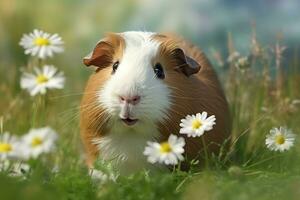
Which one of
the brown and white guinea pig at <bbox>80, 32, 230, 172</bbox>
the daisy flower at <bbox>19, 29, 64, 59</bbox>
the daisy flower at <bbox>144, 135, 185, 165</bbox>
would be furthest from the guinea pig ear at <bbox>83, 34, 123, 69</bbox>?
the daisy flower at <bbox>144, 135, 185, 165</bbox>

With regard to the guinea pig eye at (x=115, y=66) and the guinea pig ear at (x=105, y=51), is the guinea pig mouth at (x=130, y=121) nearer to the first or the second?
the guinea pig eye at (x=115, y=66)

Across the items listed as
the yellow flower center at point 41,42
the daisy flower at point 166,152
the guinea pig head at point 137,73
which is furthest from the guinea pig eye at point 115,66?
the daisy flower at point 166,152

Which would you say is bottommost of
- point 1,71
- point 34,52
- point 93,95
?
point 1,71

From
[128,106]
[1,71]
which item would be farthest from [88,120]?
[1,71]

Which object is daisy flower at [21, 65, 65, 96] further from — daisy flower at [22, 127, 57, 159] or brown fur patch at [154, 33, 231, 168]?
brown fur patch at [154, 33, 231, 168]

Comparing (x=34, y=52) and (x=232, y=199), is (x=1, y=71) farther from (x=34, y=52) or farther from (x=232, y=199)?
(x=232, y=199)

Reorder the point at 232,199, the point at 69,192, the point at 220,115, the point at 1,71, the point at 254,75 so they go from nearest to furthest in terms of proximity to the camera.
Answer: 1. the point at 232,199
2. the point at 69,192
3. the point at 220,115
4. the point at 254,75
5. the point at 1,71

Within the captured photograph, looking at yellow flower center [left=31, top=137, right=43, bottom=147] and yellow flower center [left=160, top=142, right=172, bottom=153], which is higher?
yellow flower center [left=31, top=137, right=43, bottom=147]
